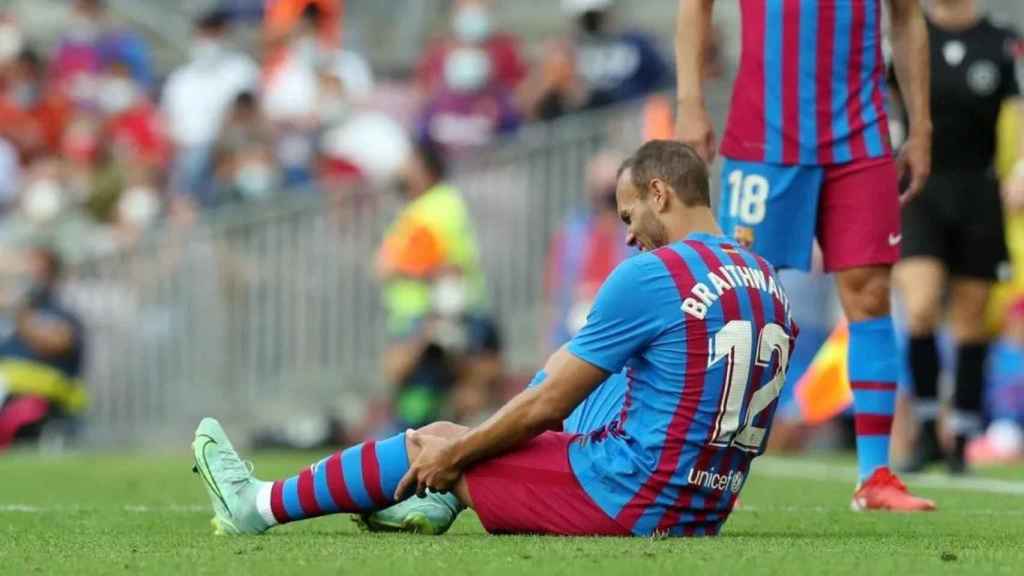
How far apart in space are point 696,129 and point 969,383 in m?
3.96

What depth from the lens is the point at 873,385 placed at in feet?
25.3

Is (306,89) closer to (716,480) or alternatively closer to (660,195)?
(660,195)

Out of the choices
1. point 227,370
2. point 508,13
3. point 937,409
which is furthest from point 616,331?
point 508,13

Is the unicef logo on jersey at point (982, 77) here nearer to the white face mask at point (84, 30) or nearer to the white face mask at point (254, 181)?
the white face mask at point (254, 181)

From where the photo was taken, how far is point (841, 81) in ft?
25.2

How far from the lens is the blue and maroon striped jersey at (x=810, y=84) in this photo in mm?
7660

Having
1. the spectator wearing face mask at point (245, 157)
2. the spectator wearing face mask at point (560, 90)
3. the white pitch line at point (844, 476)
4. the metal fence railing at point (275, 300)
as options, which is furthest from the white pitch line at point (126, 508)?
the spectator wearing face mask at point (245, 157)

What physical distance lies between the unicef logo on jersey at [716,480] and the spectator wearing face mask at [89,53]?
41.4 ft

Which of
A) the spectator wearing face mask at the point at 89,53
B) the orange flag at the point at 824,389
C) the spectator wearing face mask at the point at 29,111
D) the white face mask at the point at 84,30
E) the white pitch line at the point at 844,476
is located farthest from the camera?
the white face mask at the point at 84,30

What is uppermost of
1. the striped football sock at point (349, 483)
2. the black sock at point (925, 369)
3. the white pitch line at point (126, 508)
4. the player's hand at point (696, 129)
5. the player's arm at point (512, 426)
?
the player's hand at point (696, 129)

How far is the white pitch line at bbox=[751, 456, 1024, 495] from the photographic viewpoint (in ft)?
30.0

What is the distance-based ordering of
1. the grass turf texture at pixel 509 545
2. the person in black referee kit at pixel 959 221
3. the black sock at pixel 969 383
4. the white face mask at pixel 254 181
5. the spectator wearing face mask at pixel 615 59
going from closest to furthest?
1. the grass turf texture at pixel 509 545
2. the person in black referee kit at pixel 959 221
3. the black sock at pixel 969 383
4. the spectator wearing face mask at pixel 615 59
5. the white face mask at pixel 254 181

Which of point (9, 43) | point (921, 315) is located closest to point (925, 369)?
point (921, 315)

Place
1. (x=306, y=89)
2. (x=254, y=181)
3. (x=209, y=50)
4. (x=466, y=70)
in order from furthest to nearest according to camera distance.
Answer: (x=209, y=50), (x=306, y=89), (x=466, y=70), (x=254, y=181)
